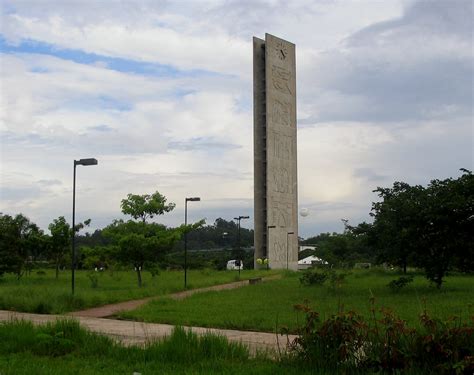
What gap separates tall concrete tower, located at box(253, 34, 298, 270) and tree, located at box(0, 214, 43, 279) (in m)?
33.3

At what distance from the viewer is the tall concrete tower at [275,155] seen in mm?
69000

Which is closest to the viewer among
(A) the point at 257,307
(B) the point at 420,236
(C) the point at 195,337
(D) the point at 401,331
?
(D) the point at 401,331

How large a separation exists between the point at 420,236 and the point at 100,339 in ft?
50.6

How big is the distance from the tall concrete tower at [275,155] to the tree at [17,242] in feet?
109

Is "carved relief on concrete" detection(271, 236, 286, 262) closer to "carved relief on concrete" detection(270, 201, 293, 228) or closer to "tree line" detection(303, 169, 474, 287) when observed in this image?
"carved relief on concrete" detection(270, 201, 293, 228)

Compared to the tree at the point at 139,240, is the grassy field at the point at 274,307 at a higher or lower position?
lower

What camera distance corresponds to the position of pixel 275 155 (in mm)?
70062

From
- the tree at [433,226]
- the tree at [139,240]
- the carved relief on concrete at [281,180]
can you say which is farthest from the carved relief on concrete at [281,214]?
the tree at [433,226]

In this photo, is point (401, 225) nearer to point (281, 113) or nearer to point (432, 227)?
point (432, 227)

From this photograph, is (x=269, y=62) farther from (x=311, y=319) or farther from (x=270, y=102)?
(x=311, y=319)

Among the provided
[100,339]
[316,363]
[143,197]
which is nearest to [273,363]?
[316,363]

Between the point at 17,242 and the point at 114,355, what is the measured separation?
28878mm

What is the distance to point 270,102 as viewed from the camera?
7044 centimetres

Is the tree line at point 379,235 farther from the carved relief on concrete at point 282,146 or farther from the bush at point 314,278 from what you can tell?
the carved relief on concrete at point 282,146
